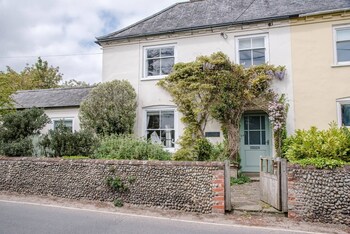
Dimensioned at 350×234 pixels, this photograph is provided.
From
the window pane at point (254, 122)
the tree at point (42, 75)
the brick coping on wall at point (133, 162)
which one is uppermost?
the tree at point (42, 75)

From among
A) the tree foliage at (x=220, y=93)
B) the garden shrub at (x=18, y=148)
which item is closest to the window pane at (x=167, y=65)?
the tree foliage at (x=220, y=93)

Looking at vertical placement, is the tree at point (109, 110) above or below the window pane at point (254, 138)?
above

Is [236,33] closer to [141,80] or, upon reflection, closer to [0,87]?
[141,80]

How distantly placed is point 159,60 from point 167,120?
10.1 feet

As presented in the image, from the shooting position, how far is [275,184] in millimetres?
7145

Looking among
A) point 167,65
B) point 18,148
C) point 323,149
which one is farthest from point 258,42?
point 18,148

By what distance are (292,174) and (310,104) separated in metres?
5.61

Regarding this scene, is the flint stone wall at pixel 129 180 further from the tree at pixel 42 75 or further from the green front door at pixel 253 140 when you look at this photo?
the tree at pixel 42 75

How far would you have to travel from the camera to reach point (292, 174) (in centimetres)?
679

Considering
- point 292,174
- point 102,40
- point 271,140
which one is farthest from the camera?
point 102,40

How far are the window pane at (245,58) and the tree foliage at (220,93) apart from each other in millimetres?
702

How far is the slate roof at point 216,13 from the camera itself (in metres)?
12.1

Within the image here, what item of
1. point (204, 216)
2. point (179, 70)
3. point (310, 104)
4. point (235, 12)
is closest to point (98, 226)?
point (204, 216)

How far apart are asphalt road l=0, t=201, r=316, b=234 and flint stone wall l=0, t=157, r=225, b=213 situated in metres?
0.82
